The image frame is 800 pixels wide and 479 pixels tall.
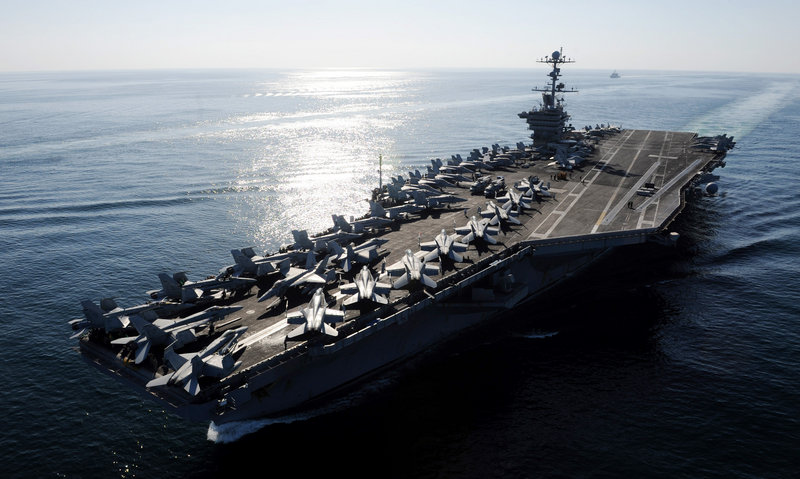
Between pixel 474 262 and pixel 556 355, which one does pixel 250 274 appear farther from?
pixel 556 355

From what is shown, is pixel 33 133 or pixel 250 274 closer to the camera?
pixel 250 274

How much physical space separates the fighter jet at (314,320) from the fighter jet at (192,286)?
664 cm

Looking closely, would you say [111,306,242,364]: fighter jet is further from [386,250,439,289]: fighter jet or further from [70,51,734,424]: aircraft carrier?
[386,250,439,289]: fighter jet

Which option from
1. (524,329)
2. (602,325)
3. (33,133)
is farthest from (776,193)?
(33,133)

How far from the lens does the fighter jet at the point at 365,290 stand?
971 inches

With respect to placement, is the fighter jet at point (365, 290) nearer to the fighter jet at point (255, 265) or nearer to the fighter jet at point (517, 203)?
the fighter jet at point (255, 265)

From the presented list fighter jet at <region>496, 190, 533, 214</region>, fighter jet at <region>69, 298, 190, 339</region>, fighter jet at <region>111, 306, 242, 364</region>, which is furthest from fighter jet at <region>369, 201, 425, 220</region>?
fighter jet at <region>69, 298, 190, 339</region>

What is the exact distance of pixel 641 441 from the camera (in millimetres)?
21188

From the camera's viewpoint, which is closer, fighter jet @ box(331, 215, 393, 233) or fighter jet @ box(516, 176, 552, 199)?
fighter jet @ box(331, 215, 393, 233)

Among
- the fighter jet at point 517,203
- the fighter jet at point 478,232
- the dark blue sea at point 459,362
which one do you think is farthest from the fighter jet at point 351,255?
the fighter jet at point 517,203

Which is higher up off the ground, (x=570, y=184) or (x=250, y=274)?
(x=570, y=184)

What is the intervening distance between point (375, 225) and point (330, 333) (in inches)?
664

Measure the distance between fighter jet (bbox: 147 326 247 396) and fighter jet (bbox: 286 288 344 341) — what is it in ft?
9.35

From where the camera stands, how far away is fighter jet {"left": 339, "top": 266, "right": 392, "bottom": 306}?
2467 centimetres
